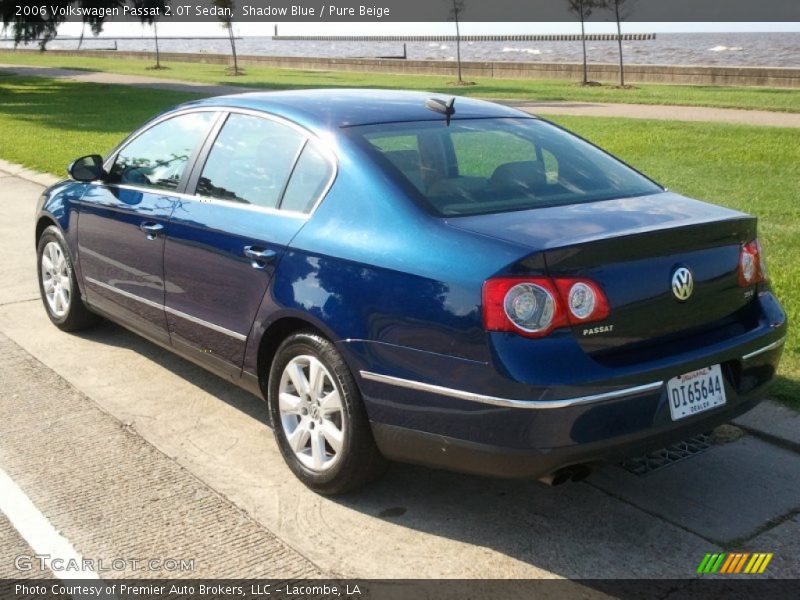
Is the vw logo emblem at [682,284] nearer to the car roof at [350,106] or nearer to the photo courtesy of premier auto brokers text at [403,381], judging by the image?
the photo courtesy of premier auto brokers text at [403,381]

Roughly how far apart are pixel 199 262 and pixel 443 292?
1601 millimetres

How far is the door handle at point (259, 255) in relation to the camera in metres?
4.14

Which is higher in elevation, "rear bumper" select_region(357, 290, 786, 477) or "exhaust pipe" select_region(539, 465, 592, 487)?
"rear bumper" select_region(357, 290, 786, 477)

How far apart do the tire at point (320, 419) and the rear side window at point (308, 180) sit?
58 centimetres

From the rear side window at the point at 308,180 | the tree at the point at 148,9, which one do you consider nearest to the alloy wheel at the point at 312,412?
the rear side window at the point at 308,180

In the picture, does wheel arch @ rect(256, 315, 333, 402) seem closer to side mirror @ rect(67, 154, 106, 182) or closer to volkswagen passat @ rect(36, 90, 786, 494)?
volkswagen passat @ rect(36, 90, 786, 494)

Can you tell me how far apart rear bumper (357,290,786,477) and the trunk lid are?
0.47ft

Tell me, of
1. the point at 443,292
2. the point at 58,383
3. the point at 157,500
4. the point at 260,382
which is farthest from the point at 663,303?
the point at 58,383

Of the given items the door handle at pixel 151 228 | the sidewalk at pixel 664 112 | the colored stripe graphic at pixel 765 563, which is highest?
the sidewalk at pixel 664 112

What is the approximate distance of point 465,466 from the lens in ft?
11.6

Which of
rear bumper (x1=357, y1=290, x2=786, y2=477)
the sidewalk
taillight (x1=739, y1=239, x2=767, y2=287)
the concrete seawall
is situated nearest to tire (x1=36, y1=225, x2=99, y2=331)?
rear bumper (x1=357, y1=290, x2=786, y2=477)

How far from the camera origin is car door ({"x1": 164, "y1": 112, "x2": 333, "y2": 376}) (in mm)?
4230

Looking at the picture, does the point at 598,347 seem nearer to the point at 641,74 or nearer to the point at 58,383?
the point at 58,383

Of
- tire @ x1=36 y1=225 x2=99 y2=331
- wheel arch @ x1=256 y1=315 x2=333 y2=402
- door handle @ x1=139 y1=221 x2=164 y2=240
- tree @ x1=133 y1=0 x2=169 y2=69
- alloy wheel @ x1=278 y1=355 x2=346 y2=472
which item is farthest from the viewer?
tree @ x1=133 y1=0 x2=169 y2=69
